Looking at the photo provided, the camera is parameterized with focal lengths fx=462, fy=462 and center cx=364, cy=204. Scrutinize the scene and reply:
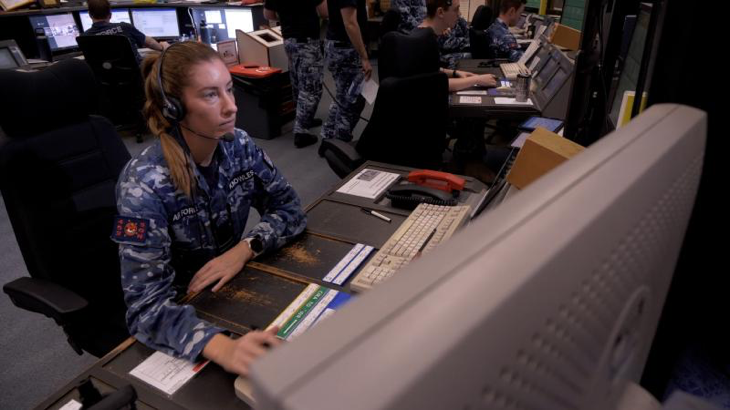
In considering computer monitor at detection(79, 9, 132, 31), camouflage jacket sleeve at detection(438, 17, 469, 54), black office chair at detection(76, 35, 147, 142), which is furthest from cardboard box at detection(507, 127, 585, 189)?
computer monitor at detection(79, 9, 132, 31)

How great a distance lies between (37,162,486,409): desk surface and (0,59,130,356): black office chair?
1.20 feet

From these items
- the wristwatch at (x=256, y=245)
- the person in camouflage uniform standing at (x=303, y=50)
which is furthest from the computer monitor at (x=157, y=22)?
the wristwatch at (x=256, y=245)

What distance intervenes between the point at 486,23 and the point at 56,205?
4472 mm

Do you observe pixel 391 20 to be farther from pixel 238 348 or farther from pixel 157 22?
pixel 238 348

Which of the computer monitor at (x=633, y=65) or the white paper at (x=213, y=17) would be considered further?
the white paper at (x=213, y=17)

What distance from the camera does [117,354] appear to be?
948 millimetres

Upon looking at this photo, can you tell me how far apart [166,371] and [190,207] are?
470 mm

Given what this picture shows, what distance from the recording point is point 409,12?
379 cm

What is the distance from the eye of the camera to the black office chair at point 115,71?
3590 millimetres

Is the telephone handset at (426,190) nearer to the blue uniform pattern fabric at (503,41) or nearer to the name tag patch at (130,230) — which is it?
the name tag patch at (130,230)

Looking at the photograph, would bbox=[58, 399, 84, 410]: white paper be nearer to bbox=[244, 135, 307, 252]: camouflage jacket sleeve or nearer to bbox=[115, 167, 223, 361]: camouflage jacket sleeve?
bbox=[115, 167, 223, 361]: camouflage jacket sleeve

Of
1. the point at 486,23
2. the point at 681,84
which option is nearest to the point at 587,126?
the point at 681,84

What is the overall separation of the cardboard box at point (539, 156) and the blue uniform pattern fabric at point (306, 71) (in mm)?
3029

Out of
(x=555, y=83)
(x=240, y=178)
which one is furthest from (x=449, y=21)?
(x=240, y=178)
